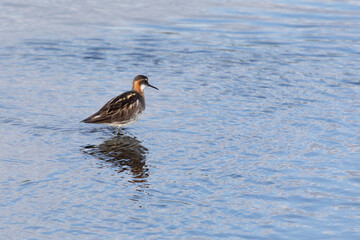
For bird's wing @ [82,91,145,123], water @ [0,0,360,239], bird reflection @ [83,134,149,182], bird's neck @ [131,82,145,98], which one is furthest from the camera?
bird's neck @ [131,82,145,98]

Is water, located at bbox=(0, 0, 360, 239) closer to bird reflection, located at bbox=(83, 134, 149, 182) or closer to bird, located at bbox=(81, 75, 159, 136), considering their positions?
bird reflection, located at bbox=(83, 134, 149, 182)

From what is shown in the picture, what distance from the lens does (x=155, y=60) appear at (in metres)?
20.9

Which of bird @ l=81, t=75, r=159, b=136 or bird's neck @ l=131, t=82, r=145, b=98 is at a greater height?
bird's neck @ l=131, t=82, r=145, b=98

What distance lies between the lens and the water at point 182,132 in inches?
380

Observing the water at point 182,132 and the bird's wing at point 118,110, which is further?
the bird's wing at point 118,110

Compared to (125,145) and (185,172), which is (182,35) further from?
(185,172)

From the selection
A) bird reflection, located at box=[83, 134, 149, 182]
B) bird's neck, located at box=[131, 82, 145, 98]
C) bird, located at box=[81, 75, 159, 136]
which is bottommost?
bird reflection, located at box=[83, 134, 149, 182]

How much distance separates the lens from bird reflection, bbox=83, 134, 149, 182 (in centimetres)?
1183

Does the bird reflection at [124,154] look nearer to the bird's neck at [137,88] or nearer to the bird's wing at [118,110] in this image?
the bird's wing at [118,110]

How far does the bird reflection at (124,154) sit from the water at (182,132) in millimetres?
42

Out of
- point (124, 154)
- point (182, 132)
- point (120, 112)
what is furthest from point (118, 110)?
point (124, 154)

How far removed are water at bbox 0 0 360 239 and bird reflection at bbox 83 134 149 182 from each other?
4 centimetres

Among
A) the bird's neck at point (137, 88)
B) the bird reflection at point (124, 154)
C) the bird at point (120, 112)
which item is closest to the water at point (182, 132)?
the bird reflection at point (124, 154)

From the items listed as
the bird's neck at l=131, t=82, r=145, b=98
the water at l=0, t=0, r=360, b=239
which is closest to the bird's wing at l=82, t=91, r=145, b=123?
the water at l=0, t=0, r=360, b=239
